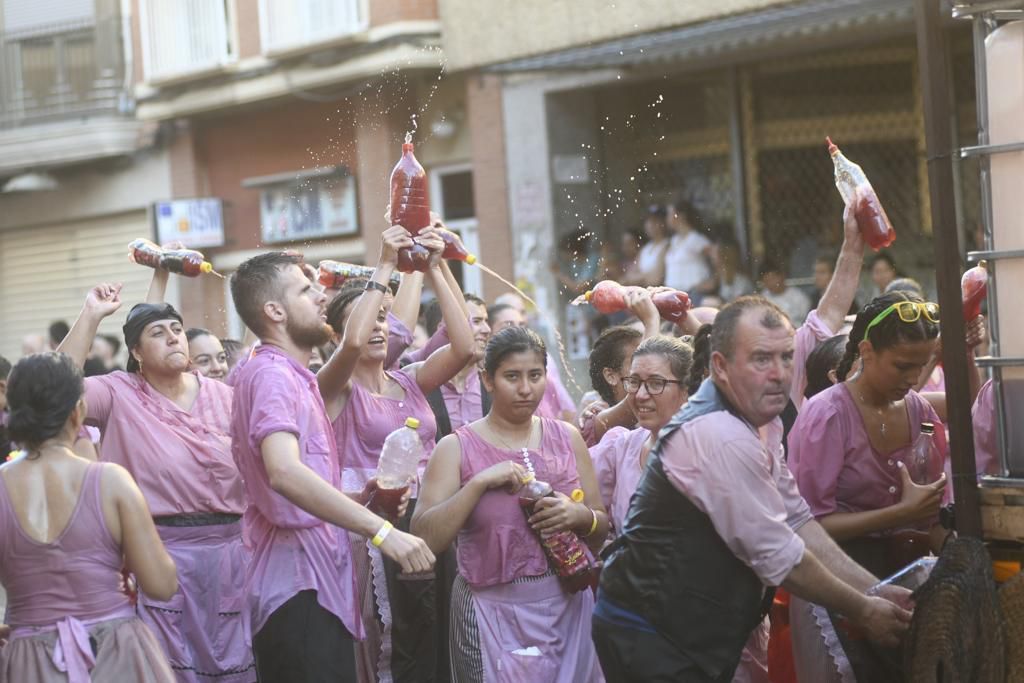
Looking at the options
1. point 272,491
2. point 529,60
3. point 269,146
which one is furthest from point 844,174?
point 269,146

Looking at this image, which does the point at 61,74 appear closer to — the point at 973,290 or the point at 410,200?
the point at 410,200

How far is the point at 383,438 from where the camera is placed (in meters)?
6.84

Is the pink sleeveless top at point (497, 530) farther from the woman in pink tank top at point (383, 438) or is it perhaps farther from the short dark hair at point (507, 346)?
the woman in pink tank top at point (383, 438)

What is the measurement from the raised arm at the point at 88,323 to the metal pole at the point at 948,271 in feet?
12.3

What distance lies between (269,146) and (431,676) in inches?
563

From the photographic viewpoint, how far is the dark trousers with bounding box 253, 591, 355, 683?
17.9 ft

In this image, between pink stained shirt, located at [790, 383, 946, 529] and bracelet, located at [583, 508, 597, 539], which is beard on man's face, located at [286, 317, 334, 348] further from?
pink stained shirt, located at [790, 383, 946, 529]

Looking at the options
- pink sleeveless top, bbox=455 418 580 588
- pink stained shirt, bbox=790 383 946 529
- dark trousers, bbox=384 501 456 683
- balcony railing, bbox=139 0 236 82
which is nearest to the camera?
pink stained shirt, bbox=790 383 946 529

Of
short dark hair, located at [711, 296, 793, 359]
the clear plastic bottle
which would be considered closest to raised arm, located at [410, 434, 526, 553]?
short dark hair, located at [711, 296, 793, 359]

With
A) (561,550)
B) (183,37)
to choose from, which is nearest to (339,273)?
(561,550)

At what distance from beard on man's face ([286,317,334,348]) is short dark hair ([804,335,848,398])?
207 cm

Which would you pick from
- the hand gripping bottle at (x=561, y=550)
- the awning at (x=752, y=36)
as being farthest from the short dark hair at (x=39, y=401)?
the awning at (x=752, y=36)

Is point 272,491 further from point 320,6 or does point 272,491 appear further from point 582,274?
point 320,6

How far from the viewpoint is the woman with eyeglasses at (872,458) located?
5.41 meters
